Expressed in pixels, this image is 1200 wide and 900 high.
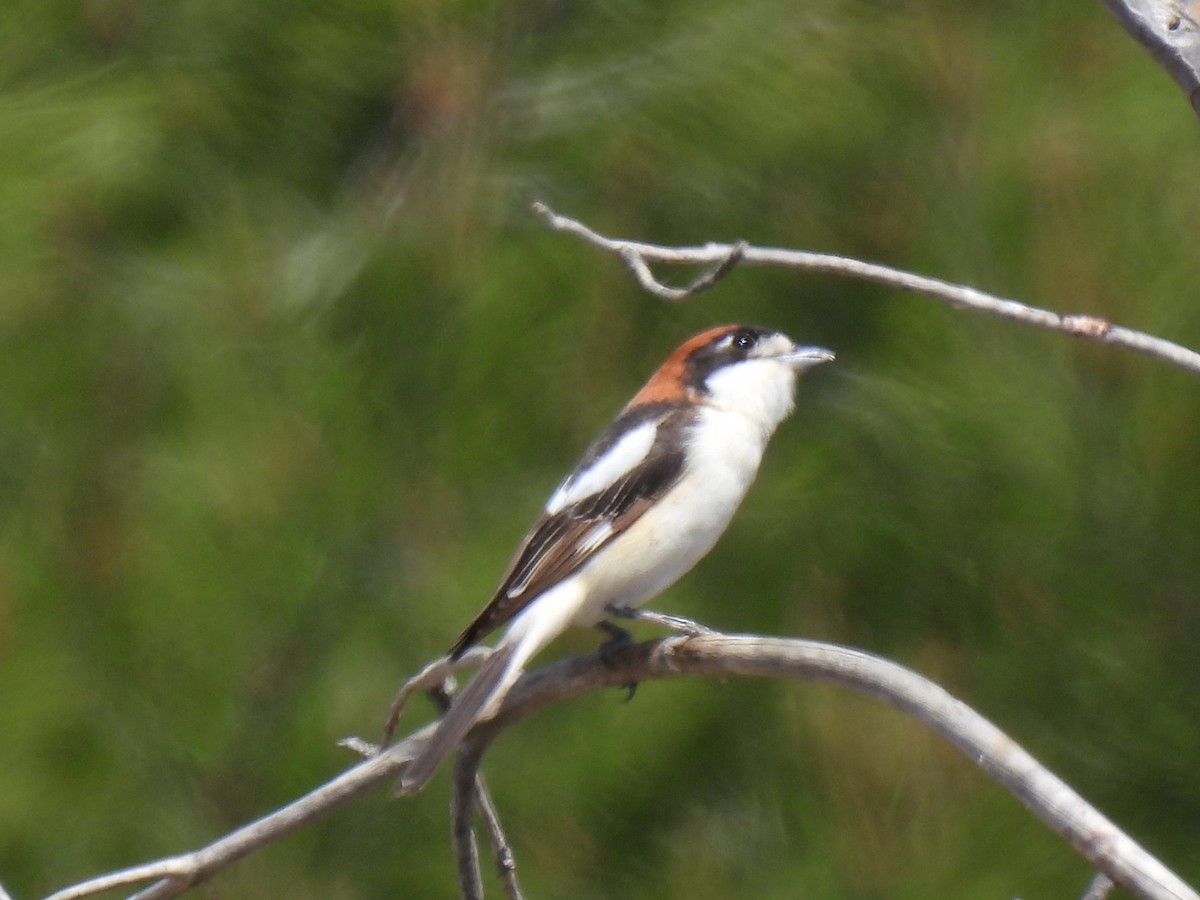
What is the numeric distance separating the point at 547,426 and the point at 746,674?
0.63 meters

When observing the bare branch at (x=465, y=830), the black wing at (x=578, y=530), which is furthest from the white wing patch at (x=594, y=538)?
the bare branch at (x=465, y=830)

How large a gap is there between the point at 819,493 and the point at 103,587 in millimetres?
824

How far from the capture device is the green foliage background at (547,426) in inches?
61.0

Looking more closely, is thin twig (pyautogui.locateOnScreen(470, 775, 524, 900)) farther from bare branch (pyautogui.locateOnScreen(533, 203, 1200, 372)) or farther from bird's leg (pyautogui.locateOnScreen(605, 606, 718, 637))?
bare branch (pyautogui.locateOnScreen(533, 203, 1200, 372))

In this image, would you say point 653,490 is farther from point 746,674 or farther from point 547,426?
point 746,674

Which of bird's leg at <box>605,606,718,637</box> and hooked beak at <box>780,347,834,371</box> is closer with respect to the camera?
bird's leg at <box>605,606,718,637</box>

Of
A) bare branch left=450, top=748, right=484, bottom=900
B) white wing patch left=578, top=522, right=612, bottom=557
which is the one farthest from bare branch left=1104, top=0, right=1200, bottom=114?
white wing patch left=578, top=522, right=612, bottom=557

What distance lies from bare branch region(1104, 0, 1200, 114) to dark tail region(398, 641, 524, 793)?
0.72 meters

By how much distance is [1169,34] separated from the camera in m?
0.98

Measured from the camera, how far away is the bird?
1635mm

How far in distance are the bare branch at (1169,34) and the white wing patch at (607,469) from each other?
0.82m

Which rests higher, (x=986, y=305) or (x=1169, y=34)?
(x=1169, y=34)

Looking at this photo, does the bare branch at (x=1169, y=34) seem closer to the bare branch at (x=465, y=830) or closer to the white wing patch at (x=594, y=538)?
the bare branch at (x=465, y=830)

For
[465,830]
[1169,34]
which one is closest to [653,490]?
[465,830]
